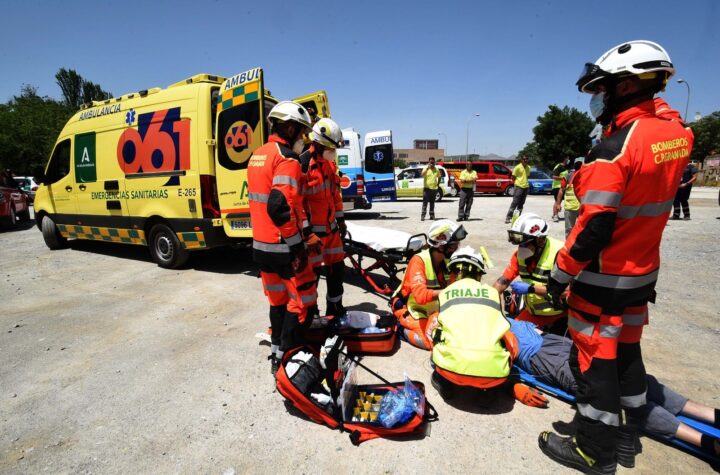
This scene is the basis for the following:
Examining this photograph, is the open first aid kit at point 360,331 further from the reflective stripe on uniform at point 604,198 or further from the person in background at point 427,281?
the reflective stripe on uniform at point 604,198

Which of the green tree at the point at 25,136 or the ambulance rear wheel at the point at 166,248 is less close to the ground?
the green tree at the point at 25,136

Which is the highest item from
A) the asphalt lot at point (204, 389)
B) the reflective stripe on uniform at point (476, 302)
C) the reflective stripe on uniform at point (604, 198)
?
the reflective stripe on uniform at point (604, 198)

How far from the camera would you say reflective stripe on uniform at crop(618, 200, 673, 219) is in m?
1.65

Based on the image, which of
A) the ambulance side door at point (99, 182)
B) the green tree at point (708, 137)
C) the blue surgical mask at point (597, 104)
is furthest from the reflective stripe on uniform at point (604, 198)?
the green tree at point (708, 137)

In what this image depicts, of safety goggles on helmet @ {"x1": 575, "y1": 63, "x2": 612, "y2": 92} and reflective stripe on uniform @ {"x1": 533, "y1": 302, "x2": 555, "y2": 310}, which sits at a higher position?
safety goggles on helmet @ {"x1": 575, "y1": 63, "x2": 612, "y2": 92}

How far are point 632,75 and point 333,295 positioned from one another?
3.04 meters

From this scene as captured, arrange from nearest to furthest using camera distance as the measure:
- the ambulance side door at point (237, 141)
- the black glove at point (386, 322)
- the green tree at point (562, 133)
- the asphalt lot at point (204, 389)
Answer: the asphalt lot at point (204, 389), the black glove at point (386, 322), the ambulance side door at point (237, 141), the green tree at point (562, 133)

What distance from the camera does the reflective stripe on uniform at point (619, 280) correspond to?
1709 millimetres

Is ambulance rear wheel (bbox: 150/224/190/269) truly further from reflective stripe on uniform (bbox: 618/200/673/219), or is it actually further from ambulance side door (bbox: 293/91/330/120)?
reflective stripe on uniform (bbox: 618/200/673/219)

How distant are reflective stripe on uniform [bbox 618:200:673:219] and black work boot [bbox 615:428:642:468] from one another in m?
1.24

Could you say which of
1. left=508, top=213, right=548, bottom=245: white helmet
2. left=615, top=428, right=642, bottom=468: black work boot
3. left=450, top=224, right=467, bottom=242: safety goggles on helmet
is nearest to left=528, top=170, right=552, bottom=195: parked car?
left=508, top=213, right=548, bottom=245: white helmet

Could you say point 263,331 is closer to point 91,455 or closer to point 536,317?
point 91,455

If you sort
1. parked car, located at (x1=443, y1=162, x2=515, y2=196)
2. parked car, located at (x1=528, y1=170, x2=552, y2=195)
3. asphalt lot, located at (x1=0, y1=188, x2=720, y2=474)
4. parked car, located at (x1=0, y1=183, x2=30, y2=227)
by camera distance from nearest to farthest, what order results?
asphalt lot, located at (x1=0, y1=188, x2=720, y2=474)
parked car, located at (x1=0, y1=183, x2=30, y2=227)
parked car, located at (x1=443, y1=162, x2=515, y2=196)
parked car, located at (x1=528, y1=170, x2=552, y2=195)

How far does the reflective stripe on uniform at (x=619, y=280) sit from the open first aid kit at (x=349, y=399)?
1.27 m
